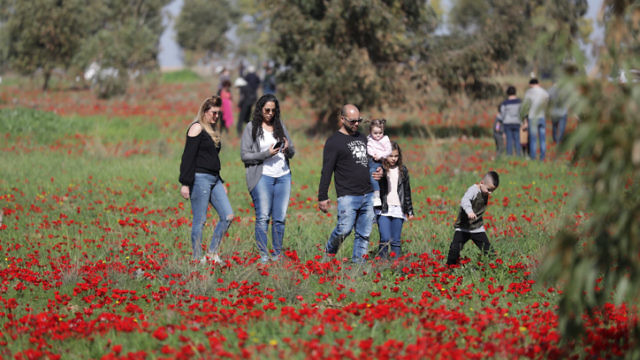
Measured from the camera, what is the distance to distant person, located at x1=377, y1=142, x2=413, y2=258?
719cm

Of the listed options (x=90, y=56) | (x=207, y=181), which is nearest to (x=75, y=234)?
(x=207, y=181)

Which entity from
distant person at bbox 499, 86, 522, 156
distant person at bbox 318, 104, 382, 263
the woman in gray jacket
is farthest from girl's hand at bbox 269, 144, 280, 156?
distant person at bbox 499, 86, 522, 156

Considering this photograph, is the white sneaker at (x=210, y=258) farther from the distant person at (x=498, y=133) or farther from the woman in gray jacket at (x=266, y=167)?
the distant person at (x=498, y=133)

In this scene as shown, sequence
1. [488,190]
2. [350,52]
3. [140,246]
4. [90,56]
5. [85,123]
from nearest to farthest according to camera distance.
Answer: [488,190] → [140,246] → [350,52] → [85,123] → [90,56]

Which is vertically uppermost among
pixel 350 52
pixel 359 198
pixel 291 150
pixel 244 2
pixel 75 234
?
pixel 244 2

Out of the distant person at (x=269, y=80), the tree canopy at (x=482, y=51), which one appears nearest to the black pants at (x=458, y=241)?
the tree canopy at (x=482, y=51)

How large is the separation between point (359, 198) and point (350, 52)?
44.4 ft

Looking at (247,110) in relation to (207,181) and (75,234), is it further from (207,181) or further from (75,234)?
(207,181)

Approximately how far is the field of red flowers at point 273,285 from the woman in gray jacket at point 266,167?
40 cm

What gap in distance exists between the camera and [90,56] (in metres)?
35.2

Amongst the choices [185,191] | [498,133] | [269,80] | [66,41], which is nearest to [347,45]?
[269,80]

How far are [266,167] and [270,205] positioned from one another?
0.43 m

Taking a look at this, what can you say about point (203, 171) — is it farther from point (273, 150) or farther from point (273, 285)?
point (273, 285)

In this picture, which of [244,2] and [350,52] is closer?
[350,52]
